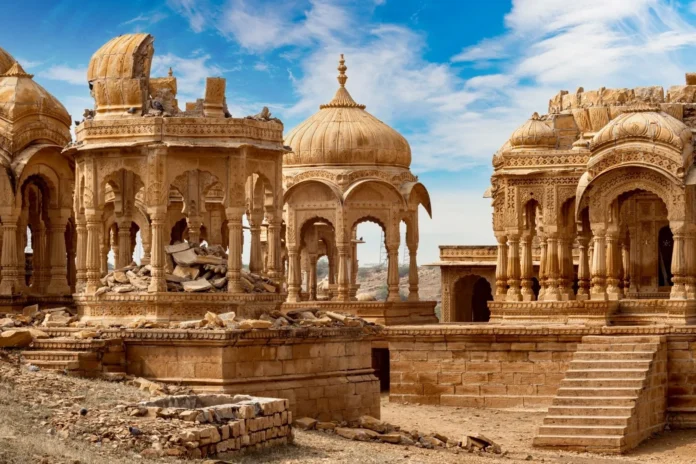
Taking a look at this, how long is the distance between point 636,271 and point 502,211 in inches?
131

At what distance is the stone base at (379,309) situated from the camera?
119 ft

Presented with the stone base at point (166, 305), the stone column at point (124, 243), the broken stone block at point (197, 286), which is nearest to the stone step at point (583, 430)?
the stone base at point (166, 305)

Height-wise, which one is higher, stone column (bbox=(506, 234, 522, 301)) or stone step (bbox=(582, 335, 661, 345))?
stone column (bbox=(506, 234, 522, 301))

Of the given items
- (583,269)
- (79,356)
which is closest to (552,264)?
(583,269)

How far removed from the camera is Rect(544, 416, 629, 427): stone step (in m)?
25.9

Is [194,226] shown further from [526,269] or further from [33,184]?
[526,269]

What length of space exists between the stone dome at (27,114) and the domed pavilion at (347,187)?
25.9 feet

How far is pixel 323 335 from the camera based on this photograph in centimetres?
2519

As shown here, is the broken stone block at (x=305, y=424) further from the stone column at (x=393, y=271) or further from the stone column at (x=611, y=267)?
the stone column at (x=393, y=271)

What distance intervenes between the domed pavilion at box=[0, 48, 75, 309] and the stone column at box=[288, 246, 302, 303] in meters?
7.56

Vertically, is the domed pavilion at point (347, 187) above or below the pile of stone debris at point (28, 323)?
above

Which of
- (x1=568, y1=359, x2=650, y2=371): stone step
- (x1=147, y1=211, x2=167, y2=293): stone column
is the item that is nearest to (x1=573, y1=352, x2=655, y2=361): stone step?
(x1=568, y1=359, x2=650, y2=371): stone step

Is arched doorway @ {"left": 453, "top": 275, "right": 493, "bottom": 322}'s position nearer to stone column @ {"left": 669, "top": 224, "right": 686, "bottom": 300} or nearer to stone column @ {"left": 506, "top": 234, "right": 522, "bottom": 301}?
stone column @ {"left": 506, "top": 234, "right": 522, "bottom": 301}

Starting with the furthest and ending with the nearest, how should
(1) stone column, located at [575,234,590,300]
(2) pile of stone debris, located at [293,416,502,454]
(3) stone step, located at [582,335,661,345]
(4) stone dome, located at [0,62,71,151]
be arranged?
1. (1) stone column, located at [575,234,590,300]
2. (4) stone dome, located at [0,62,71,151]
3. (3) stone step, located at [582,335,661,345]
4. (2) pile of stone debris, located at [293,416,502,454]
